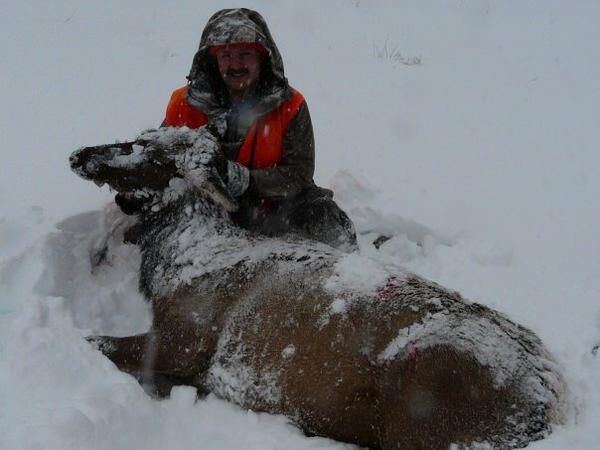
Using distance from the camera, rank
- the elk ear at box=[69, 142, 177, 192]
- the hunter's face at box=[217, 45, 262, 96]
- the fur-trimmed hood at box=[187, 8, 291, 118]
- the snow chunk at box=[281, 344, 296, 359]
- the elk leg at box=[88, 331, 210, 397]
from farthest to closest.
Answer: the hunter's face at box=[217, 45, 262, 96], the fur-trimmed hood at box=[187, 8, 291, 118], the elk ear at box=[69, 142, 177, 192], the elk leg at box=[88, 331, 210, 397], the snow chunk at box=[281, 344, 296, 359]

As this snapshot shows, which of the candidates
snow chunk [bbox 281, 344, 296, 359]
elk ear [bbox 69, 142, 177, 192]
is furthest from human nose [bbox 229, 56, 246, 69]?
snow chunk [bbox 281, 344, 296, 359]

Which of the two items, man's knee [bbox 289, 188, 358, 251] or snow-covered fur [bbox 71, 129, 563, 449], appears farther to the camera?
man's knee [bbox 289, 188, 358, 251]

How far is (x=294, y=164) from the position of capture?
193 inches

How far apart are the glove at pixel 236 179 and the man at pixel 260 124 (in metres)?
0.16

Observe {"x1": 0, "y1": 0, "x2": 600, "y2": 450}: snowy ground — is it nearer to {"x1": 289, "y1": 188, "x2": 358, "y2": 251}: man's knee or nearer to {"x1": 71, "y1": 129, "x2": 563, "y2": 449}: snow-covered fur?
{"x1": 71, "y1": 129, "x2": 563, "y2": 449}: snow-covered fur

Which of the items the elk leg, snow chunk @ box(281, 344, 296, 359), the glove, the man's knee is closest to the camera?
snow chunk @ box(281, 344, 296, 359)

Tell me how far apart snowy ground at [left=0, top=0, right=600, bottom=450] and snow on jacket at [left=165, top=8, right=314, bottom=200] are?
0.95 metres

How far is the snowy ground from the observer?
3.02m

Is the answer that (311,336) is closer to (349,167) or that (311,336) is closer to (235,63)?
(235,63)

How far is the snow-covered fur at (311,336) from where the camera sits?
2824 mm

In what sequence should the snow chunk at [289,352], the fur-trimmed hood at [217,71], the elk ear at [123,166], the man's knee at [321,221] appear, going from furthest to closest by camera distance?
the man's knee at [321,221] < the fur-trimmed hood at [217,71] < the elk ear at [123,166] < the snow chunk at [289,352]

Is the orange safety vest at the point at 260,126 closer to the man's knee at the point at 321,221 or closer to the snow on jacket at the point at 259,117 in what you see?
the snow on jacket at the point at 259,117

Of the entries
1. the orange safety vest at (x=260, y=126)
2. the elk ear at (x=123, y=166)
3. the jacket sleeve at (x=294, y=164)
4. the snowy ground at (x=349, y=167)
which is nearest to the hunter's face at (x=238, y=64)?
the orange safety vest at (x=260, y=126)

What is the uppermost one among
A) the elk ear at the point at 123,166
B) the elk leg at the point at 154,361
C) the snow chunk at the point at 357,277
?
the elk ear at the point at 123,166
